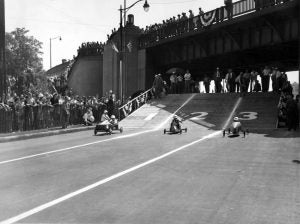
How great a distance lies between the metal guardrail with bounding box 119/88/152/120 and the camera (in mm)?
35997

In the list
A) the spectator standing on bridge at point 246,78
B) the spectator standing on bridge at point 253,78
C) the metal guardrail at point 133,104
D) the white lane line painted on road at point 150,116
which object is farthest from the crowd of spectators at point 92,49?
the white lane line painted on road at point 150,116

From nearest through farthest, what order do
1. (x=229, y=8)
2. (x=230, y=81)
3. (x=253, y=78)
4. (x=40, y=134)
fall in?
(x=40, y=134) → (x=253, y=78) → (x=230, y=81) → (x=229, y=8)

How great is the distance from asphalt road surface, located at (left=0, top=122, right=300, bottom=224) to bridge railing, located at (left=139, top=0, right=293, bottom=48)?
69.2 ft

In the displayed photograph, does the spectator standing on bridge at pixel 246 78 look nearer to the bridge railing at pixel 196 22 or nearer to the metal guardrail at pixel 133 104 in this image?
the bridge railing at pixel 196 22

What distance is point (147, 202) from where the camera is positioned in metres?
7.74

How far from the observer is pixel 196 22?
42500 mm

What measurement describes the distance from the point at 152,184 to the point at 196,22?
34.7m

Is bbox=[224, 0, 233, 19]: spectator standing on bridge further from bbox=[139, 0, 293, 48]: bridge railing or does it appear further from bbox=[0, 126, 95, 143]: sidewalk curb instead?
bbox=[0, 126, 95, 143]: sidewalk curb

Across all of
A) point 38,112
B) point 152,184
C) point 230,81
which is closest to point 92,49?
point 230,81

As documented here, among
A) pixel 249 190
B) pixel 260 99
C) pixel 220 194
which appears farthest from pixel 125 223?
pixel 260 99

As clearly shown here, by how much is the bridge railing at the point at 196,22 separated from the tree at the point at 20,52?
16091 millimetres

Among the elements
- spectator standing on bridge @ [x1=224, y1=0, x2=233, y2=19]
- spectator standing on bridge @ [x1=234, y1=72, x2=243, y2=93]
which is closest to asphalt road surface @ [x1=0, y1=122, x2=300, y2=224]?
spectator standing on bridge @ [x1=234, y1=72, x2=243, y2=93]

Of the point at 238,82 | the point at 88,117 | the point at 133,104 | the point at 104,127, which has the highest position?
the point at 238,82

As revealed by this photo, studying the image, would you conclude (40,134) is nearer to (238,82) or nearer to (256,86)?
(238,82)
